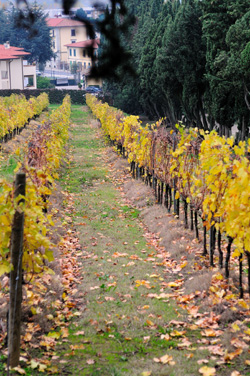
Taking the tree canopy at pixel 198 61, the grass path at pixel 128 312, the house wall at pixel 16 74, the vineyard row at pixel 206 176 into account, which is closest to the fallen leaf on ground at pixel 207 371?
the grass path at pixel 128 312

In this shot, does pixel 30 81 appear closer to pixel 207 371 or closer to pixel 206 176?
pixel 206 176

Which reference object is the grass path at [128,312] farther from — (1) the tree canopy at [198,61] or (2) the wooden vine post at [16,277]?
(1) the tree canopy at [198,61]

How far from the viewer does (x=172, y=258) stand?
25.3 feet

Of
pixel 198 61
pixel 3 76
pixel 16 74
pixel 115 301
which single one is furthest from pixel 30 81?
pixel 115 301

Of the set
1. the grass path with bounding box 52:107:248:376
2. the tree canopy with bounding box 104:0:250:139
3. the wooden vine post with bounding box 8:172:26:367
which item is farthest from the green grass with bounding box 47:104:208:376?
the tree canopy with bounding box 104:0:250:139

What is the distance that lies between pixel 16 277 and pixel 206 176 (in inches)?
126

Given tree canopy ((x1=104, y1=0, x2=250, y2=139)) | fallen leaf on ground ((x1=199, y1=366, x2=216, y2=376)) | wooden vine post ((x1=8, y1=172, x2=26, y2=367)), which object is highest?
tree canopy ((x1=104, y1=0, x2=250, y2=139))

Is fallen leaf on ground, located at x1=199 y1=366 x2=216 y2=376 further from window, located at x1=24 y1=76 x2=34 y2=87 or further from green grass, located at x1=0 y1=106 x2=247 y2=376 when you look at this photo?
window, located at x1=24 y1=76 x2=34 y2=87

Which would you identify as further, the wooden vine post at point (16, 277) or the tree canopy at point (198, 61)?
the tree canopy at point (198, 61)

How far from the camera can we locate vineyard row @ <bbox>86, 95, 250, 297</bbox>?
552cm

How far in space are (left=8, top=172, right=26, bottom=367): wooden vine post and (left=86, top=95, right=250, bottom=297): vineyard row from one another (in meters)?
2.27

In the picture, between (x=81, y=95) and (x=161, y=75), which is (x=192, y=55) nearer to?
(x=161, y=75)

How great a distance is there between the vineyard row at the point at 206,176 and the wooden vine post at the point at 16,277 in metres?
2.27

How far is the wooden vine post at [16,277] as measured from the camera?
4.44m
